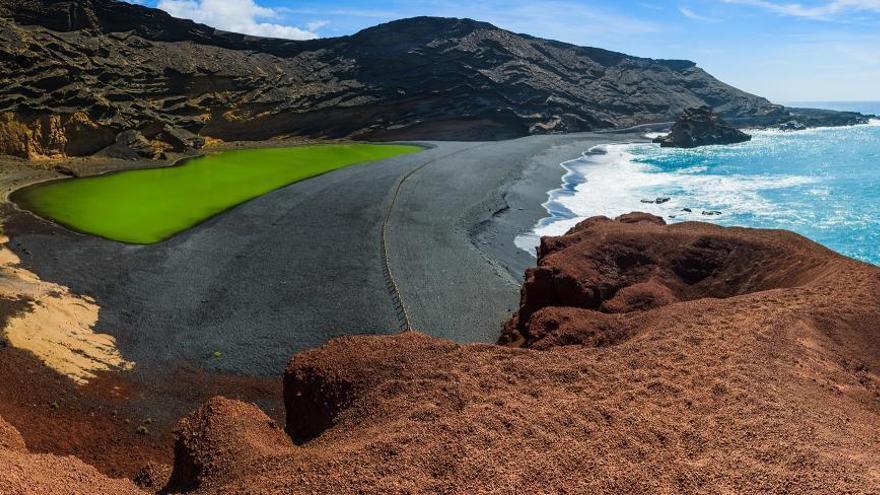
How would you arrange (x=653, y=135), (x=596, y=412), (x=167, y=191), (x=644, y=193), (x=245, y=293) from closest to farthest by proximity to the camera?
(x=596, y=412) < (x=245, y=293) < (x=167, y=191) < (x=644, y=193) < (x=653, y=135)

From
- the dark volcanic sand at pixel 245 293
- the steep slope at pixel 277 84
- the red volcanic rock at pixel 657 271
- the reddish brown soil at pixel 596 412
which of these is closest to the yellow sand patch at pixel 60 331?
the dark volcanic sand at pixel 245 293

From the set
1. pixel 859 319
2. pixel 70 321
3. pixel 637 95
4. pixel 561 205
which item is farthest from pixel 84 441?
pixel 637 95

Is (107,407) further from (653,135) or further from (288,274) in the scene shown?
(653,135)

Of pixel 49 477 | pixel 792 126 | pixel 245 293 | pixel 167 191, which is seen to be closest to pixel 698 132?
pixel 792 126

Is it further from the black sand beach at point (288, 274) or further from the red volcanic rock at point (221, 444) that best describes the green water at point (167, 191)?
the red volcanic rock at point (221, 444)

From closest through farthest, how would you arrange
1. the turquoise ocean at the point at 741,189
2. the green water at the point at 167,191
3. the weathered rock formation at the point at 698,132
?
the green water at the point at 167,191 → the turquoise ocean at the point at 741,189 → the weathered rock formation at the point at 698,132
